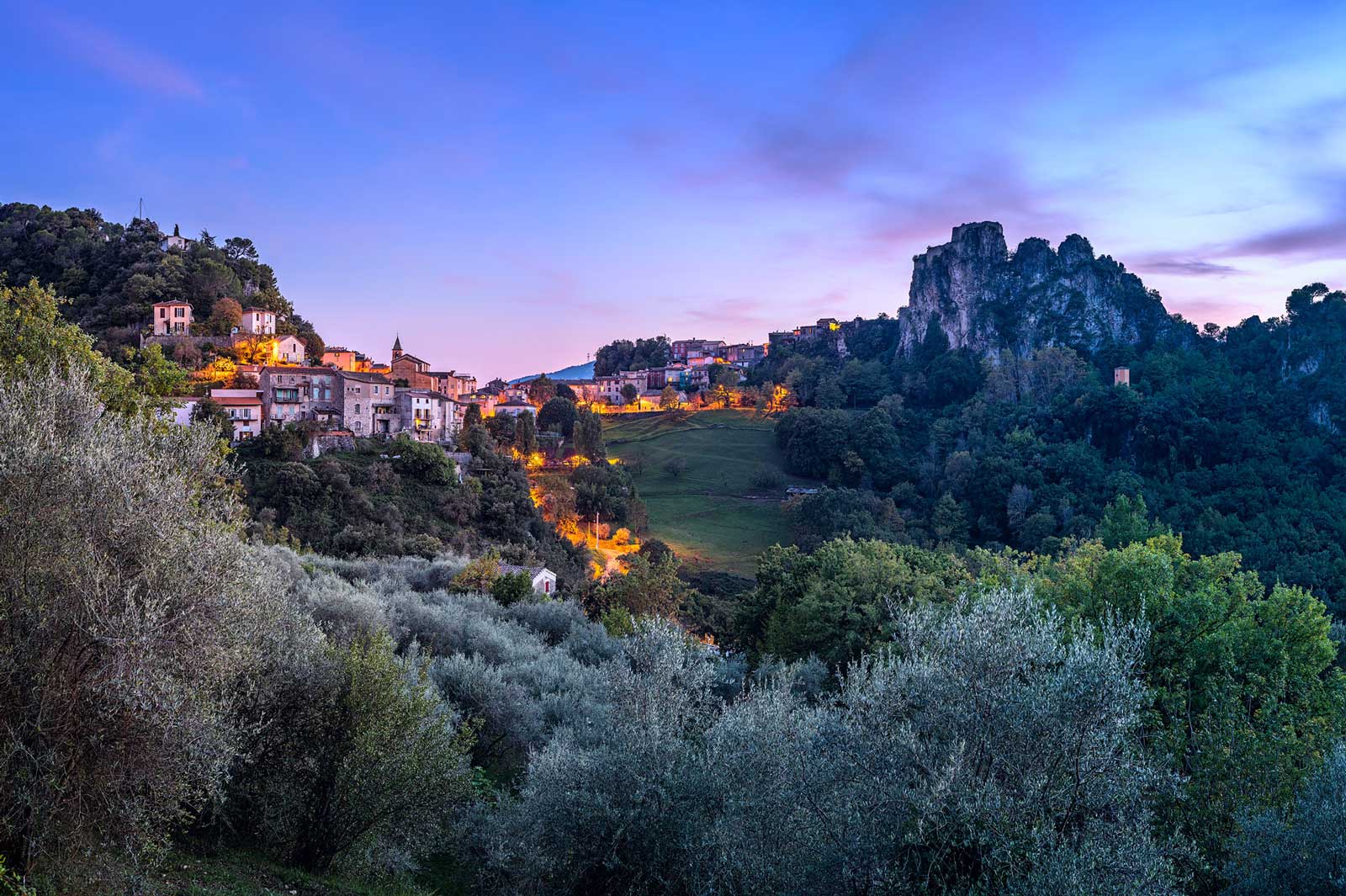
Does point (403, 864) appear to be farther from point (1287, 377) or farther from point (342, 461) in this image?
point (1287, 377)

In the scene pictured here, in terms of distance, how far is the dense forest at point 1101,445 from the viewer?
73.4 metres

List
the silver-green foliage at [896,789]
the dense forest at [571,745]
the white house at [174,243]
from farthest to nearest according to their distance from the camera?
1. the white house at [174,243]
2. the dense forest at [571,745]
3. the silver-green foliage at [896,789]

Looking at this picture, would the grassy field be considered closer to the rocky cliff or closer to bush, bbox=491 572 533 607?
bush, bbox=491 572 533 607

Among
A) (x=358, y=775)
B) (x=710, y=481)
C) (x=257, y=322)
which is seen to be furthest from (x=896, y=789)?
(x=710, y=481)

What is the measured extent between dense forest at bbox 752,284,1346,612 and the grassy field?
5111 millimetres

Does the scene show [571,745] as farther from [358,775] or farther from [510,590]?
[510,590]

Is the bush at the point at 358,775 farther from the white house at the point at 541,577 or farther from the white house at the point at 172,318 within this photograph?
the white house at the point at 172,318

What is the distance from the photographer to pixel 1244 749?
472 inches

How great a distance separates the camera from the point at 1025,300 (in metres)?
154

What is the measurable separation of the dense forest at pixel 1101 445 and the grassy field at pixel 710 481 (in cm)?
511

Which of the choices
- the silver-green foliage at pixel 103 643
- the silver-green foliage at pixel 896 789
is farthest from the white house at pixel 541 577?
the silver-green foliage at pixel 103 643

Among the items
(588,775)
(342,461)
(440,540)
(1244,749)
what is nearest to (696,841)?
(588,775)

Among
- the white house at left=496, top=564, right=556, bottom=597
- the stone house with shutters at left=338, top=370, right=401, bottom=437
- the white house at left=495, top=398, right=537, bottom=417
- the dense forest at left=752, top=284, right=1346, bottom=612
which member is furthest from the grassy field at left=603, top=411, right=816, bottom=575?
the stone house with shutters at left=338, top=370, right=401, bottom=437

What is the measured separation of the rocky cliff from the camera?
14450 cm
